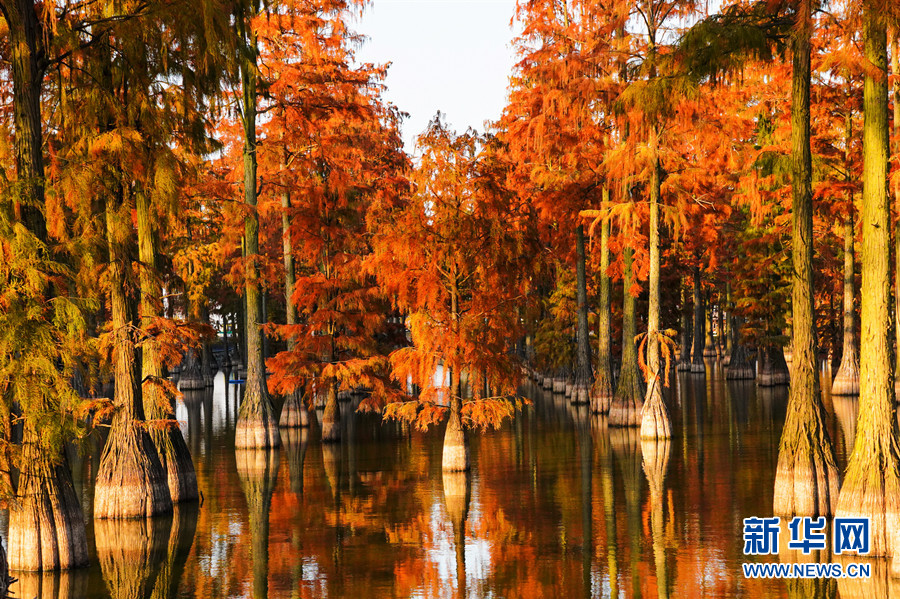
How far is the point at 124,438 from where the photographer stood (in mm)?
19359

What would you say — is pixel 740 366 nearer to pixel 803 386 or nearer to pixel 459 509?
pixel 459 509

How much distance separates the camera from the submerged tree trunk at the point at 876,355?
14.9m

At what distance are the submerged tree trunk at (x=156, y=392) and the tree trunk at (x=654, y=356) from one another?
14.1 meters

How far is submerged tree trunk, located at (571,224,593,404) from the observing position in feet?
148

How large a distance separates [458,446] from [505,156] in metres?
26.4

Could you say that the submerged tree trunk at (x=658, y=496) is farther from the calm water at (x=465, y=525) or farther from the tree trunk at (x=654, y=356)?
the tree trunk at (x=654, y=356)

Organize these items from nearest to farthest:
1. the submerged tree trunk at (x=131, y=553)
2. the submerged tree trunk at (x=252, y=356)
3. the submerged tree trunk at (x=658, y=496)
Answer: the submerged tree trunk at (x=658, y=496) < the submerged tree trunk at (x=131, y=553) < the submerged tree trunk at (x=252, y=356)

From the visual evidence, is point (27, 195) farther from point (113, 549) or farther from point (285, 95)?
point (285, 95)

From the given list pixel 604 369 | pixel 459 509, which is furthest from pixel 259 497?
pixel 604 369

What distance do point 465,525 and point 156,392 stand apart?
7.43 metres

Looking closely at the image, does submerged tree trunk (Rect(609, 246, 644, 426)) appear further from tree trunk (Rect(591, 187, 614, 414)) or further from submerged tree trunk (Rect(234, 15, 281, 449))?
submerged tree trunk (Rect(234, 15, 281, 449))

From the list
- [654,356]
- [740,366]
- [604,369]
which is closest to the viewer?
[654,356]

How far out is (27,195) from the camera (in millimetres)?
14797

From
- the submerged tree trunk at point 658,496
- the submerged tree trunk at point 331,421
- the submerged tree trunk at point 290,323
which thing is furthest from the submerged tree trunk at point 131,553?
the submerged tree trunk at point 290,323
